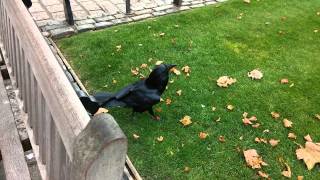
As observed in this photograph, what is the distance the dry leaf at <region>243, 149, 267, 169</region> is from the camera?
13.2 feet

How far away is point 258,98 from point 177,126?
1.21 metres

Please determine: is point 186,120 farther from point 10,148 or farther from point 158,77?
point 10,148

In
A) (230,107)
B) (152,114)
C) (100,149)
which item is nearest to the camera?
(100,149)

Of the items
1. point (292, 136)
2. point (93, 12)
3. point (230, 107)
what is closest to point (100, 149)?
point (292, 136)

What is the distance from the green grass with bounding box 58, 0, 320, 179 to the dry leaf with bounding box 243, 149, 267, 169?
0.19 ft

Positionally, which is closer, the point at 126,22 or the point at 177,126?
the point at 177,126

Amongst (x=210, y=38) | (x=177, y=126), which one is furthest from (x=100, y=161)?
(x=210, y=38)

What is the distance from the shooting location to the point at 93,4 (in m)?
7.25

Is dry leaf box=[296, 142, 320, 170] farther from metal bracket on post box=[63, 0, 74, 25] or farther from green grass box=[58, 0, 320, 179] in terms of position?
metal bracket on post box=[63, 0, 74, 25]

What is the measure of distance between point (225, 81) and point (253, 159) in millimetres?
1464

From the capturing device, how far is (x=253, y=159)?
407 centimetres

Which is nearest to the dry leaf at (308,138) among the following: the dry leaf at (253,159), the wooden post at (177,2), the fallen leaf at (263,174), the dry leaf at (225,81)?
the dry leaf at (253,159)

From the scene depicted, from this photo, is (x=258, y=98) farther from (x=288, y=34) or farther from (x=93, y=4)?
(x=93, y=4)

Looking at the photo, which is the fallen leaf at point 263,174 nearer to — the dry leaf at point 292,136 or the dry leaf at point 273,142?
the dry leaf at point 273,142
